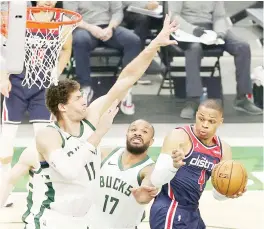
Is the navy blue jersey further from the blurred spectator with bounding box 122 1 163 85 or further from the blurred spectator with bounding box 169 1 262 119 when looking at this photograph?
A: the blurred spectator with bounding box 122 1 163 85

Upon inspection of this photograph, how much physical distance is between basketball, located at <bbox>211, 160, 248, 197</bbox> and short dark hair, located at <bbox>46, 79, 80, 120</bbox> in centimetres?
109

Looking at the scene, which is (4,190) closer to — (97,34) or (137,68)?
(137,68)

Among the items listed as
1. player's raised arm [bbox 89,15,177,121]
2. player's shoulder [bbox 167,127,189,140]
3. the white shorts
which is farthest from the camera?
player's raised arm [bbox 89,15,177,121]

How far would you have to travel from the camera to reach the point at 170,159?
497 cm

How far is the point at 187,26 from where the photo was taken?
32.1 feet

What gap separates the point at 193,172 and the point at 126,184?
49 centimetres

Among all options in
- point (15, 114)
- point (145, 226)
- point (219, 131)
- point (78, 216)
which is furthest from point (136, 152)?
point (219, 131)

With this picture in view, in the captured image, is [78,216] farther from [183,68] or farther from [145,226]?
[183,68]

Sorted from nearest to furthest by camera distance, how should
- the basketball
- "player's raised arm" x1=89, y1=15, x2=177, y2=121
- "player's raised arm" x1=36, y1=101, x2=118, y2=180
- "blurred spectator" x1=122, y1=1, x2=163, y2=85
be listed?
"player's raised arm" x1=36, y1=101, x2=118, y2=180 → the basketball → "player's raised arm" x1=89, y1=15, x2=177, y2=121 → "blurred spectator" x1=122, y1=1, x2=163, y2=85

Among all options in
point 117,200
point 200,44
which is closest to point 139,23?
point 200,44

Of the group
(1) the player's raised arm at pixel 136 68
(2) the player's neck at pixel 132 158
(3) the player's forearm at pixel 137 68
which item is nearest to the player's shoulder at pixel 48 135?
(1) the player's raised arm at pixel 136 68

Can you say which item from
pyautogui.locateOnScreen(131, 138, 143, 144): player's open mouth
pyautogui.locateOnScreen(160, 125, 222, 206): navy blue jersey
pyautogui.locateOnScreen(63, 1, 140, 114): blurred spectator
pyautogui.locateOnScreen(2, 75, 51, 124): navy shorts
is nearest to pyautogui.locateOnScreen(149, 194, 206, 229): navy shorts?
pyautogui.locateOnScreen(160, 125, 222, 206): navy blue jersey

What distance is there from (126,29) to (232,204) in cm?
334

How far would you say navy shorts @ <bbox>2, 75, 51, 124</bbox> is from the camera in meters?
6.95
